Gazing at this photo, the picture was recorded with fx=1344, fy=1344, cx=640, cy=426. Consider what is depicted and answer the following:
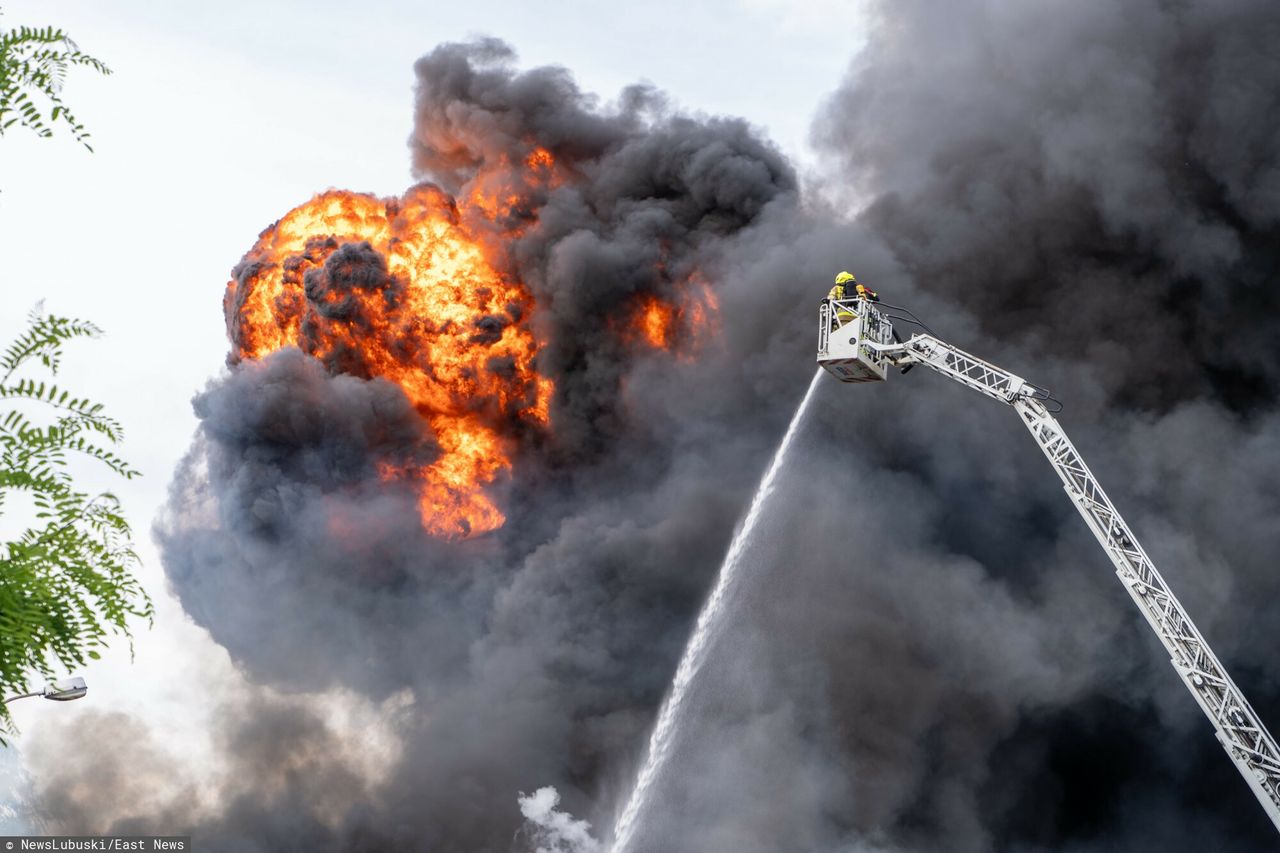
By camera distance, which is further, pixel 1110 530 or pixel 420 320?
pixel 420 320

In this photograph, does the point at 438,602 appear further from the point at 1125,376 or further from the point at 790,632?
the point at 1125,376

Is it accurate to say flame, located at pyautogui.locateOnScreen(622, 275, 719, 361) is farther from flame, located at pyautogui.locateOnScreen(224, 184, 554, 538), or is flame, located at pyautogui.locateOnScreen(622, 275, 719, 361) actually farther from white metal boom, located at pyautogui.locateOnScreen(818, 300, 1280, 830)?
white metal boom, located at pyautogui.locateOnScreen(818, 300, 1280, 830)

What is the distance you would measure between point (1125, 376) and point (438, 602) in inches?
1035

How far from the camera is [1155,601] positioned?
23.0 m

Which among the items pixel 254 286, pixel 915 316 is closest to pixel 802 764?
pixel 915 316

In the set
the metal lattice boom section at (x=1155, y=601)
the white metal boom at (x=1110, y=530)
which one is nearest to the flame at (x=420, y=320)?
the white metal boom at (x=1110, y=530)

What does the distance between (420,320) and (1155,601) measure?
32.7 metres

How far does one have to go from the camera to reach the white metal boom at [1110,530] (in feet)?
73.9

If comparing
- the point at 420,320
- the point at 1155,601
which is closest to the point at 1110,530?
the point at 1155,601

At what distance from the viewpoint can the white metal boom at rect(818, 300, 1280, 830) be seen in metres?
22.5

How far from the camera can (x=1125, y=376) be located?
4072 centimetres

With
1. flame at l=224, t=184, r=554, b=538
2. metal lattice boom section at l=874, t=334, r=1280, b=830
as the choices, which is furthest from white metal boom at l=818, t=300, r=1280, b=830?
flame at l=224, t=184, r=554, b=538

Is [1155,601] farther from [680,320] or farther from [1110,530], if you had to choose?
[680,320]

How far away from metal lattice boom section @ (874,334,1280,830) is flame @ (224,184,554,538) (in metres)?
27.9
